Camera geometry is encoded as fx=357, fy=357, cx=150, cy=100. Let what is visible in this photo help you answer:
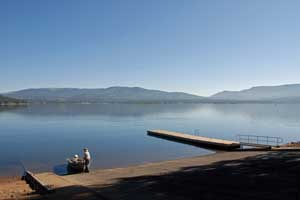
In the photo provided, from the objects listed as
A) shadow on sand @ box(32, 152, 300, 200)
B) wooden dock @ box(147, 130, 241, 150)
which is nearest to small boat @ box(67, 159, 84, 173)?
shadow on sand @ box(32, 152, 300, 200)

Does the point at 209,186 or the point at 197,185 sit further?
the point at 197,185

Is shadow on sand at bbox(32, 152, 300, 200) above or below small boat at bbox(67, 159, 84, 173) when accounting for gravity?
above

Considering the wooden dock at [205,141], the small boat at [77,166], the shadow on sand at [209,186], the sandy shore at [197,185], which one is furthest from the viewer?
the wooden dock at [205,141]

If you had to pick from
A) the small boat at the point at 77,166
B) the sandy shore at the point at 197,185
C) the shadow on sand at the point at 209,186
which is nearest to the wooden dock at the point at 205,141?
the small boat at the point at 77,166

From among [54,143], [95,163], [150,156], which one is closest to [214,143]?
[150,156]

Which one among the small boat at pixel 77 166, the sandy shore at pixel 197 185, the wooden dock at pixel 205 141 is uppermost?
the sandy shore at pixel 197 185

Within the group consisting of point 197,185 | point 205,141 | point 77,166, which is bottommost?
point 205,141

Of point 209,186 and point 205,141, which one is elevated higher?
point 209,186

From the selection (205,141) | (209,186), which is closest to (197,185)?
(209,186)

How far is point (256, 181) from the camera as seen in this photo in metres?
11.8

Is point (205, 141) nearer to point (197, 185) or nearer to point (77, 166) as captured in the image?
point (77, 166)

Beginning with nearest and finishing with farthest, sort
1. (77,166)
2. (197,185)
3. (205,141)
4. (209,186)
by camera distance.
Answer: (209,186) < (197,185) < (77,166) < (205,141)

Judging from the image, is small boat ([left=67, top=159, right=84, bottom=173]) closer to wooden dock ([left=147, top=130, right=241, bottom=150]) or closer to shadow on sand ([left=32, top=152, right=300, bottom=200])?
shadow on sand ([left=32, top=152, right=300, bottom=200])

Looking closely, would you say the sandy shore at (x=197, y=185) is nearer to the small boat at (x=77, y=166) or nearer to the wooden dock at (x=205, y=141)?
the small boat at (x=77, y=166)
